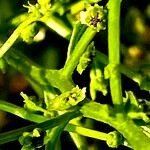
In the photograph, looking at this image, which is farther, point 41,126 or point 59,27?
point 59,27

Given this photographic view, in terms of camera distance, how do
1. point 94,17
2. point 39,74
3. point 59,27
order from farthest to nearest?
point 59,27 < point 39,74 < point 94,17

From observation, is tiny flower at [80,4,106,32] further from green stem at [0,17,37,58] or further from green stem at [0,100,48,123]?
green stem at [0,100,48,123]

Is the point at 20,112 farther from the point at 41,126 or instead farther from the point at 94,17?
the point at 94,17

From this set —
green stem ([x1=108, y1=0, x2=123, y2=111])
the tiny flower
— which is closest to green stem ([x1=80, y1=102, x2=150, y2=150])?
green stem ([x1=108, y1=0, x2=123, y2=111])

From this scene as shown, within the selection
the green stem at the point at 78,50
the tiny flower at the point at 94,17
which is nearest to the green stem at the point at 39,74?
→ the green stem at the point at 78,50

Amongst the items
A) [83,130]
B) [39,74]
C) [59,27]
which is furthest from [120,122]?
[59,27]

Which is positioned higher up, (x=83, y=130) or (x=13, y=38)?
(x=13, y=38)
